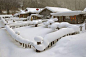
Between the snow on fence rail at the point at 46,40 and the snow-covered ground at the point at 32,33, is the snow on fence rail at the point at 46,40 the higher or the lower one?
the higher one

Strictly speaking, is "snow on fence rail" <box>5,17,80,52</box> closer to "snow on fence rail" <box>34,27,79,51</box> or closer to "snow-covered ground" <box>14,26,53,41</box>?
"snow on fence rail" <box>34,27,79,51</box>

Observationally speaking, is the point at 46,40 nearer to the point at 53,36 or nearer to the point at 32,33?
the point at 53,36

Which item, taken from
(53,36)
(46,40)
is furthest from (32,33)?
(46,40)

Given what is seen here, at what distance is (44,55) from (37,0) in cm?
9978

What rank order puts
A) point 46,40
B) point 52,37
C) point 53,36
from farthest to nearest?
point 53,36 → point 52,37 → point 46,40

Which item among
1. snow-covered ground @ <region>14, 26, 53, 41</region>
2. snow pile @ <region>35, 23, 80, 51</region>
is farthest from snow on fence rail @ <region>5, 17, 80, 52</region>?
snow-covered ground @ <region>14, 26, 53, 41</region>

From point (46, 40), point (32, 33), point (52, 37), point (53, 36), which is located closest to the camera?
point (46, 40)

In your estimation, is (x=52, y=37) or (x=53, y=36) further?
(x=53, y=36)

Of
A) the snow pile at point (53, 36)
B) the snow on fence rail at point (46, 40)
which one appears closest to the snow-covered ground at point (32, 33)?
the snow on fence rail at point (46, 40)

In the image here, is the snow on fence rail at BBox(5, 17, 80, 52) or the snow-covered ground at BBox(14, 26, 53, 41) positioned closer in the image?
the snow on fence rail at BBox(5, 17, 80, 52)

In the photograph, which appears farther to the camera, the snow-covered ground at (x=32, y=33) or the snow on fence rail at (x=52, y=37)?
the snow-covered ground at (x=32, y=33)

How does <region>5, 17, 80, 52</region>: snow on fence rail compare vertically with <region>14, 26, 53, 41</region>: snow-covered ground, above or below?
above

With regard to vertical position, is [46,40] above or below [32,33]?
above

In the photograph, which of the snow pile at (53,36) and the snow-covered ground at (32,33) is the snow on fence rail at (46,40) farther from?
the snow-covered ground at (32,33)
